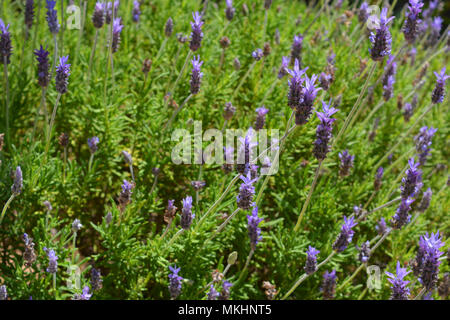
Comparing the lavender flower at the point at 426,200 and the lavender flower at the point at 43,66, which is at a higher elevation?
the lavender flower at the point at 43,66

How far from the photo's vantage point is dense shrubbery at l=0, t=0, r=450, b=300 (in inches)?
80.4

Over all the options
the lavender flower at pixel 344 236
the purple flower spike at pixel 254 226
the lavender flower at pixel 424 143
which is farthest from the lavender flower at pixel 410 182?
the purple flower spike at pixel 254 226

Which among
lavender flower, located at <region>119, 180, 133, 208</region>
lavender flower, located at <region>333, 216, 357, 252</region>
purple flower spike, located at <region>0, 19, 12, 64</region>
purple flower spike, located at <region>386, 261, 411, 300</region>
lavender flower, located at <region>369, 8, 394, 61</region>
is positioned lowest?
purple flower spike, located at <region>386, 261, 411, 300</region>

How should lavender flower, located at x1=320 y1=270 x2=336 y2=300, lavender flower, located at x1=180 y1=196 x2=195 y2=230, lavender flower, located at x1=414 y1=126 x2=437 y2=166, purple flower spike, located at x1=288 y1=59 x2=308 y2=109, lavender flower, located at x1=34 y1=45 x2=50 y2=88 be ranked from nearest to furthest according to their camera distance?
purple flower spike, located at x1=288 y1=59 x2=308 y2=109 < lavender flower, located at x1=180 y1=196 x2=195 y2=230 < lavender flower, located at x1=34 y1=45 x2=50 y2=88 < lavender flower, located at x1=320 y1=270 x2=336 y2=300 < lavender flower, located at x1=414 y1=126 x2=437 y2=166

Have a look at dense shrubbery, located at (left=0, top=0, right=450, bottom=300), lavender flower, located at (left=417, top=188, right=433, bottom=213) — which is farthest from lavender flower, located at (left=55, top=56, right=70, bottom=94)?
lavender flower, located at (left=417, top=188, right=433, bottom=213)

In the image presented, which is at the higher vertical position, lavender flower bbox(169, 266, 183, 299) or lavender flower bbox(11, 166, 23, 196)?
lavender flower bbox(11, 166, 23, 196)

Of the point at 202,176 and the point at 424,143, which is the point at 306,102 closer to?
the point at 202,176

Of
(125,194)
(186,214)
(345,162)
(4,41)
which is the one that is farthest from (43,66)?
(345,162)

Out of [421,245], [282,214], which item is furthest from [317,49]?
[421,245]

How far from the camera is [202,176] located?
258 cm

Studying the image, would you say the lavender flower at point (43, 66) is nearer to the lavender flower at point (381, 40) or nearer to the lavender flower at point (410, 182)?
the lavender flower at point (381, 40)

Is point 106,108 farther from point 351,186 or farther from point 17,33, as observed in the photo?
point 351,186

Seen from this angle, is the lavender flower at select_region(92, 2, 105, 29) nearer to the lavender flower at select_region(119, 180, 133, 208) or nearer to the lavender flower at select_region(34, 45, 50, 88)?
the lavender flower at select_region(34, 45, 50, 88)

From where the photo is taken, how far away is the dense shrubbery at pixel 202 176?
2.04 m
